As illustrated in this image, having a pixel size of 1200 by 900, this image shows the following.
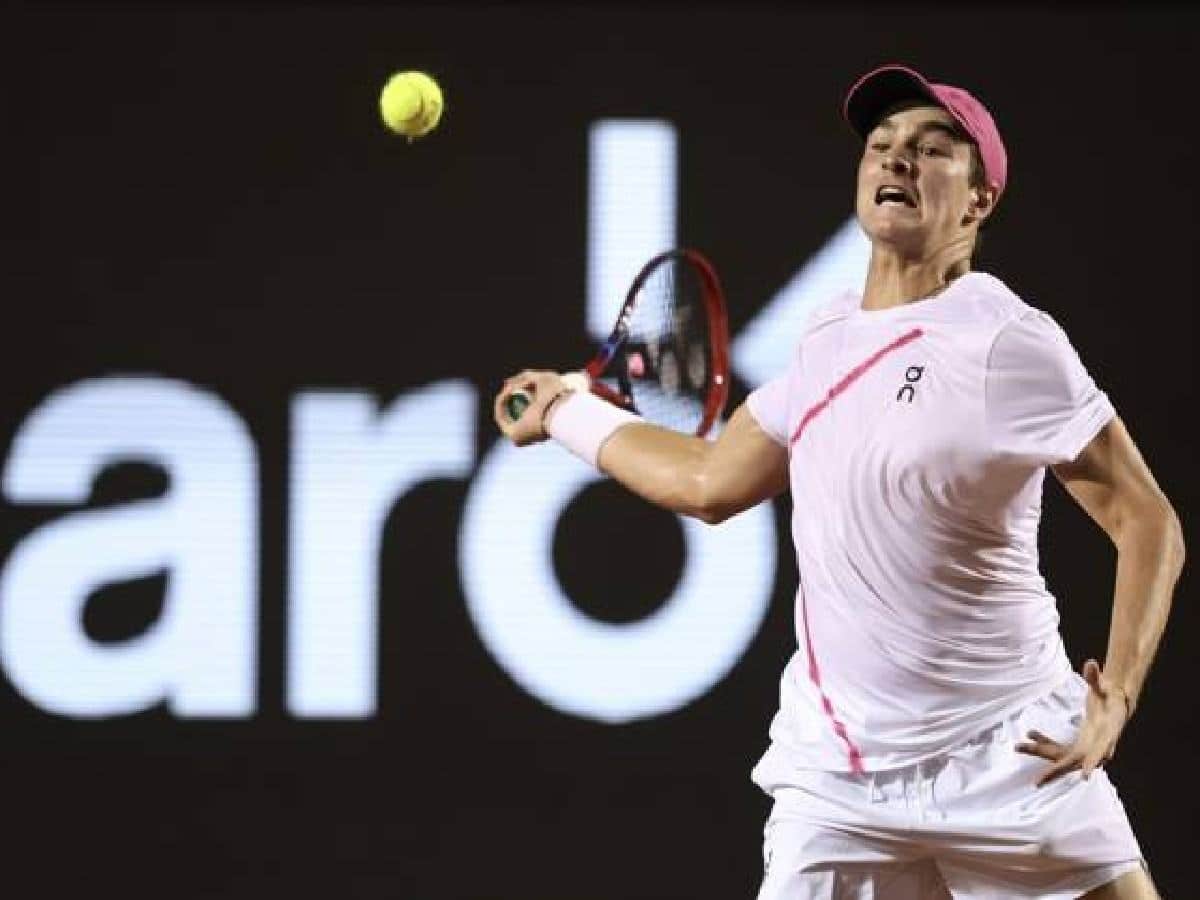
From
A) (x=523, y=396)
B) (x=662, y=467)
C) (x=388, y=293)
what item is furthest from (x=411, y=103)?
(x=662, y=467)

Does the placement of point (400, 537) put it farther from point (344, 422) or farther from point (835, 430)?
point (835, 430)

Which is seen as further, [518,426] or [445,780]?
[445,780]

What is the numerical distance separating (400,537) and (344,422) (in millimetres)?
287

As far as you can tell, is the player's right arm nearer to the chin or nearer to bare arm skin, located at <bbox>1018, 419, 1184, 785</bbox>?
the chin

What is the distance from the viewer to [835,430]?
3451mm

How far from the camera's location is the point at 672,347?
4.20 m

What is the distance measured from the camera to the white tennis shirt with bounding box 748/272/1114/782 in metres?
3.33

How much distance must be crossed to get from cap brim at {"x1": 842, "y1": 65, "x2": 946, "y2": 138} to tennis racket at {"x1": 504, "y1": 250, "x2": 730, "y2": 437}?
0.50m

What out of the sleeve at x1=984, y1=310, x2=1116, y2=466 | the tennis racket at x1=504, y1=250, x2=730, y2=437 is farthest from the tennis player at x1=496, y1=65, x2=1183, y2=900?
the tennis racket at x1=504, y1=250, x2=730, y2=437

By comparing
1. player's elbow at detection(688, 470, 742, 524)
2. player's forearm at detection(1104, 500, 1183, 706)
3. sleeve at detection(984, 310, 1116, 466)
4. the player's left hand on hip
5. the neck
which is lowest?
the player's left hand on hip

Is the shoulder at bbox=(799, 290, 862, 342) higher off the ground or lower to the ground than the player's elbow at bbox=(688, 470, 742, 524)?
higher

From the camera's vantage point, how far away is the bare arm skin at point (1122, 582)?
3225 millimetres

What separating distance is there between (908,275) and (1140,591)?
0.56m

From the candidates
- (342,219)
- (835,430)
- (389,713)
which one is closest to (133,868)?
(389,713)
